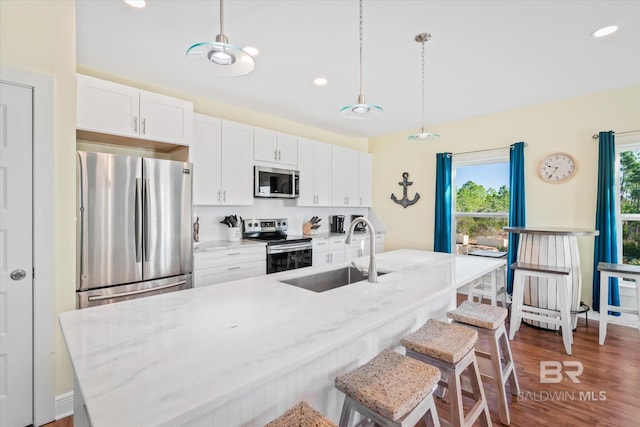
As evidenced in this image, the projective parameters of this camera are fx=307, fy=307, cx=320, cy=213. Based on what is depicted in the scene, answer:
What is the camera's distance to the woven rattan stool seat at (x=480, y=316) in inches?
73.5

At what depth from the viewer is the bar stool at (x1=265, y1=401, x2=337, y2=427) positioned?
0.97 metres

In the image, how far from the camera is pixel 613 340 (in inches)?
116

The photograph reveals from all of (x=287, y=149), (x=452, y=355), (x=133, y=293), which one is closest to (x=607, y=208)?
(x=452, y=355)

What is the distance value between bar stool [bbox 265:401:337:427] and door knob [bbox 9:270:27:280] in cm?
186

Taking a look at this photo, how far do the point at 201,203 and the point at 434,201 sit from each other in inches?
133

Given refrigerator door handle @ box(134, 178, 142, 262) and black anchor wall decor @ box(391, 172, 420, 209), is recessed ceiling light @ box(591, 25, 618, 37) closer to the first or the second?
black anchor wall decor @ box(391, 172, 420, 209)

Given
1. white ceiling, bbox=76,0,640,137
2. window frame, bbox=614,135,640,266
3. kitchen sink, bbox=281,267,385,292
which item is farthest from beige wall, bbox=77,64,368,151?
window frame, bbox=614,135,640,266

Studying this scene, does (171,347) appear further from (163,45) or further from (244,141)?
(244,141)

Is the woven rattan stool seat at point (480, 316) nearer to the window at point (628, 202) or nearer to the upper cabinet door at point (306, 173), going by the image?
the window at point (628, 202)

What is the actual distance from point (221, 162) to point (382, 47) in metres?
2.06

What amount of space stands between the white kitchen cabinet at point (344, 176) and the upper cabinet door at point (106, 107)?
2.80 m

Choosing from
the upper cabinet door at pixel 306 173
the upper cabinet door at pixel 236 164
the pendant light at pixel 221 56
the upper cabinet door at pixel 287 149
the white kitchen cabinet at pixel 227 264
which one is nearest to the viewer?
the pendant light at pixel 221 56

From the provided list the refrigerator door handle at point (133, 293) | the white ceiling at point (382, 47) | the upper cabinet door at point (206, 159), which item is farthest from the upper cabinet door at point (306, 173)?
the refrigerator door handle at point (133, 293)

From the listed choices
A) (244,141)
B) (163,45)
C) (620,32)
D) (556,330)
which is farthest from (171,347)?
(556,330)
